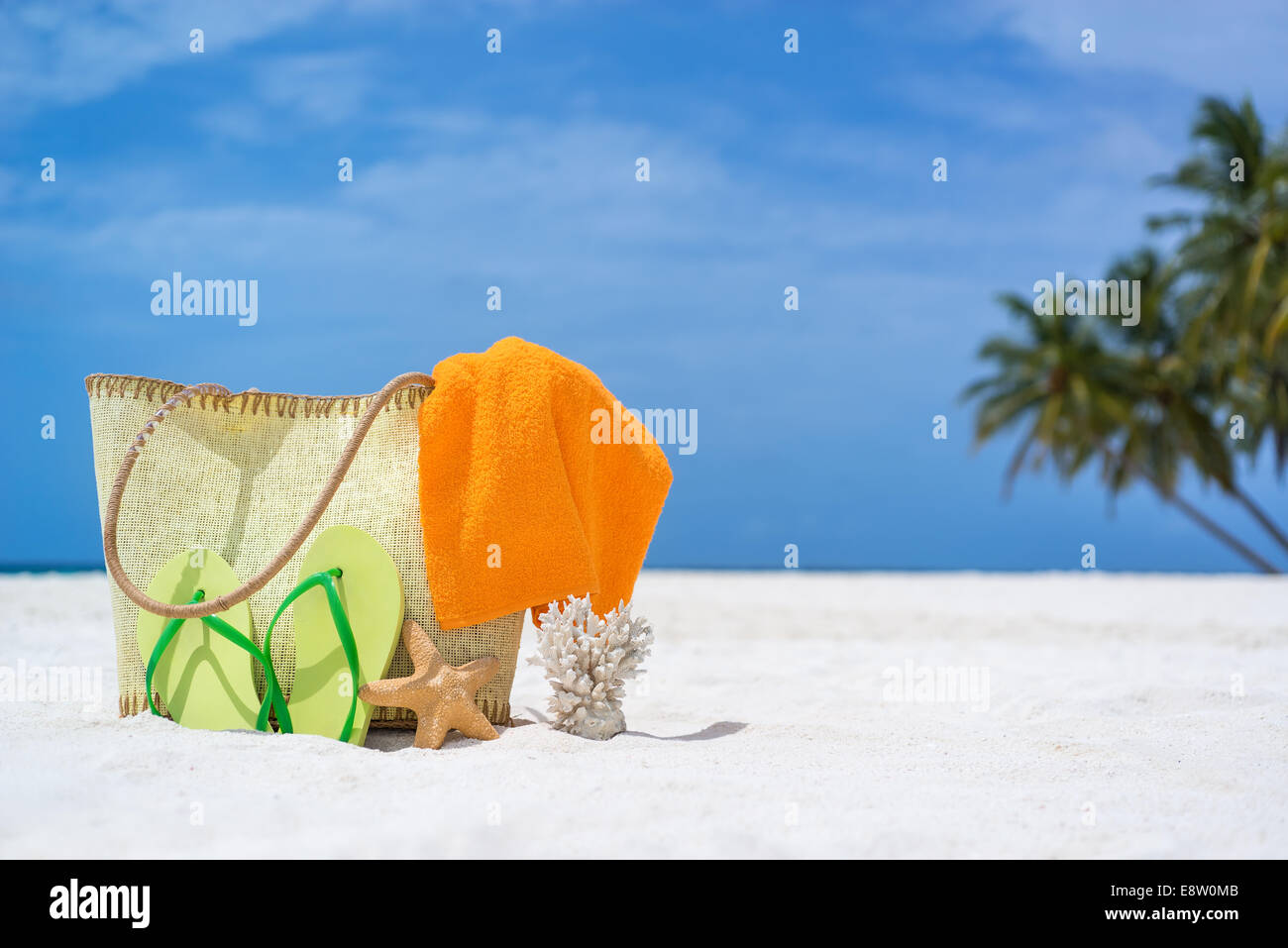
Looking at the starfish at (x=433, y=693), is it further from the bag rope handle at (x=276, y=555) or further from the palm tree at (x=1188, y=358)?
the palm tree at (x=1188, y=358)

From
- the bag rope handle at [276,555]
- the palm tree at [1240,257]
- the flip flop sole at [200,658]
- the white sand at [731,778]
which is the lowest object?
the white sand at [731,778]

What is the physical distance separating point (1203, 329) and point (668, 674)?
24153mm

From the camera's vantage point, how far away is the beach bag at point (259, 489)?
3.18 metres

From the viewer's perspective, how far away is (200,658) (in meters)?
3.21

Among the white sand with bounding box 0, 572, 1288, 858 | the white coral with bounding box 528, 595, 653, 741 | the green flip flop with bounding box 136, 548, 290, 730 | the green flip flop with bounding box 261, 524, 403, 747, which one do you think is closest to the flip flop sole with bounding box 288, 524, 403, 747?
the green flip flop with bounding box 261, 524, 403, 747

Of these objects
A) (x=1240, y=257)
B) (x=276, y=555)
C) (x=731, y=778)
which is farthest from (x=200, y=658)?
(x=1240, y=257)

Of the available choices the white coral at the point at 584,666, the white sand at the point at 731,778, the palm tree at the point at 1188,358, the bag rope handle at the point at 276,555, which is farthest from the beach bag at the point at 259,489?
the palm tree at the point at 1188,358

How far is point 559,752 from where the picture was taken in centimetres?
285

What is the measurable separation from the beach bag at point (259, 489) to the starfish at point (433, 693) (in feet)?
0.26

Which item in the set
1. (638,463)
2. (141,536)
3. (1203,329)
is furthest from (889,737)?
(1203,329)

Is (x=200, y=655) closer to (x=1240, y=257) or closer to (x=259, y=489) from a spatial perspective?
(x=259, y=489)

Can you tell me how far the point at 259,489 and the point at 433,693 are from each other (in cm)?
100

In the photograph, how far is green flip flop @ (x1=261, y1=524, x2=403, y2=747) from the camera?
3029 millimetres
